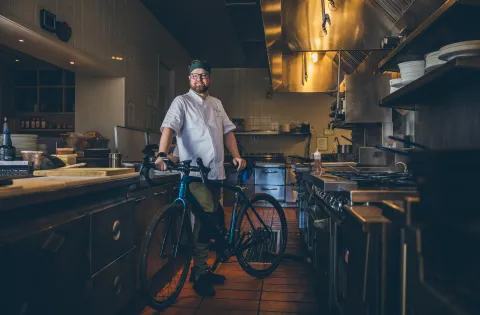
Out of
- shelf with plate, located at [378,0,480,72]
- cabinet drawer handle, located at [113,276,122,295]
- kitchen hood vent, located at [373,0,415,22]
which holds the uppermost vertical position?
kitchen hood vent, located at [373,0,415,22]

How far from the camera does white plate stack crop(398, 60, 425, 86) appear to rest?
207 cm

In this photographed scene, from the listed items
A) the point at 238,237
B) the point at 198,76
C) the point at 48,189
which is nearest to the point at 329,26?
the point at 198,76

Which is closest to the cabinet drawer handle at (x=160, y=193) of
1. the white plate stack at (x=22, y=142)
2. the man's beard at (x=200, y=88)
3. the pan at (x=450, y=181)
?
the man's beard at (x=200, y=88)

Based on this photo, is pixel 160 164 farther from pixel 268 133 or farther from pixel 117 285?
pixel 268 133

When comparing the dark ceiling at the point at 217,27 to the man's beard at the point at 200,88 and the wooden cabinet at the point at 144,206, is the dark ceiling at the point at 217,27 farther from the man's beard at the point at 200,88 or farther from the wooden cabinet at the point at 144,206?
the wooden cabinet at the point at 144,206

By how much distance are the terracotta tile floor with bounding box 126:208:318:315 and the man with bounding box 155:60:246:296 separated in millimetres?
115

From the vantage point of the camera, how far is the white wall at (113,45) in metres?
3.32

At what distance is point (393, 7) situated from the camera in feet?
9.54

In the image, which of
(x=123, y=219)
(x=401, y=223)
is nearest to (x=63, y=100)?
(x=123, y=219)

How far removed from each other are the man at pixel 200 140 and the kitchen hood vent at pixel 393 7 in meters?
1.36

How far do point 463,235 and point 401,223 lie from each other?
0.25 m

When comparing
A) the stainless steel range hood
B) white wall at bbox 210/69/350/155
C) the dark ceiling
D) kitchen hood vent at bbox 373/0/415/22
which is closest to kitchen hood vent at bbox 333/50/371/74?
the stainless steel range hood

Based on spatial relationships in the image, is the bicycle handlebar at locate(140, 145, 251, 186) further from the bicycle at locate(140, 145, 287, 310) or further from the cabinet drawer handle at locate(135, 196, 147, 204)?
the cabinet drawer handle at locate(135, 196, 147, 204)

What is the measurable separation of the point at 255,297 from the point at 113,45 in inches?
124
